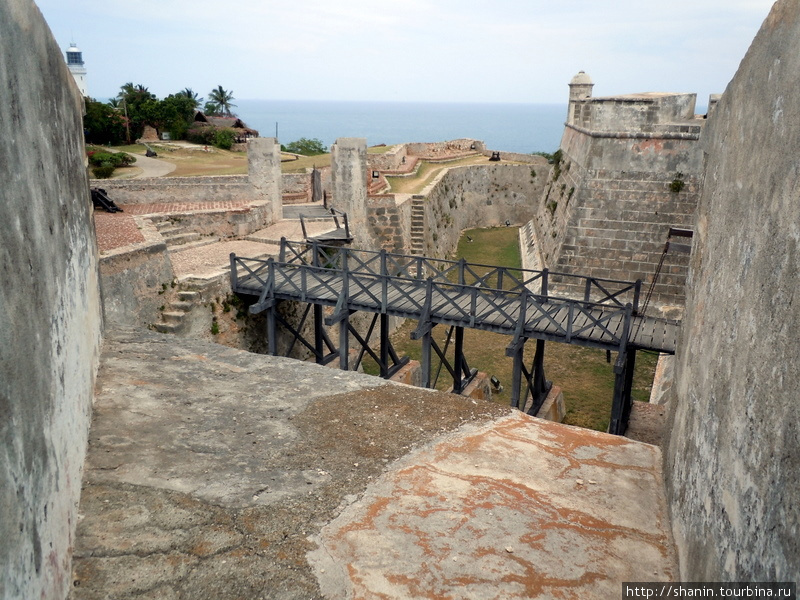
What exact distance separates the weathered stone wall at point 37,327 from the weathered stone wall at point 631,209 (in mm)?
14967

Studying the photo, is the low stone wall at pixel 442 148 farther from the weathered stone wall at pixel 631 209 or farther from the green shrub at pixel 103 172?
the weathered stone wall at pixel 631 209

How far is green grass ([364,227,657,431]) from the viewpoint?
13.4 m

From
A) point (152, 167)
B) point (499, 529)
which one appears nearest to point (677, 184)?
point (499, 529)

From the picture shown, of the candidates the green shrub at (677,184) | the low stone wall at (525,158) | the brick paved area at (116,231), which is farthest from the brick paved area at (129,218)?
the low stone wall at (525,158)

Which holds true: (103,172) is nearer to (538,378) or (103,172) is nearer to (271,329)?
(271,329)

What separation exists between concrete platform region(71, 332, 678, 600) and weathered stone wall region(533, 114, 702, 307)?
44.0 feet

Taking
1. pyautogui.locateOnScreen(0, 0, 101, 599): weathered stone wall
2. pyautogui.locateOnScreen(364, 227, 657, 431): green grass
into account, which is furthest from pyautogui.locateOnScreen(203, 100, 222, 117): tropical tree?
pyautogui.locateOnScreen(0, 0, 101, 599): weathered stone wall

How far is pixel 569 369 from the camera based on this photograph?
1532cm

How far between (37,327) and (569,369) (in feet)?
45.9

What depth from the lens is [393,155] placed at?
27.3m

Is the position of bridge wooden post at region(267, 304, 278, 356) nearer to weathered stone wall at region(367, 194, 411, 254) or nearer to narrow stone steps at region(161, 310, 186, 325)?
narrow stone steps at region(161, 310, 186, 325)

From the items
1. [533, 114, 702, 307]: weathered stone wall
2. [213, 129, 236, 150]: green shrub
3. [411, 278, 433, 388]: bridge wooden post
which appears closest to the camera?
[411, 278, 433, 388]: bridge wooden post

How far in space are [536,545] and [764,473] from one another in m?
1.23

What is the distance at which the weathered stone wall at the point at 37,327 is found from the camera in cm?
206
